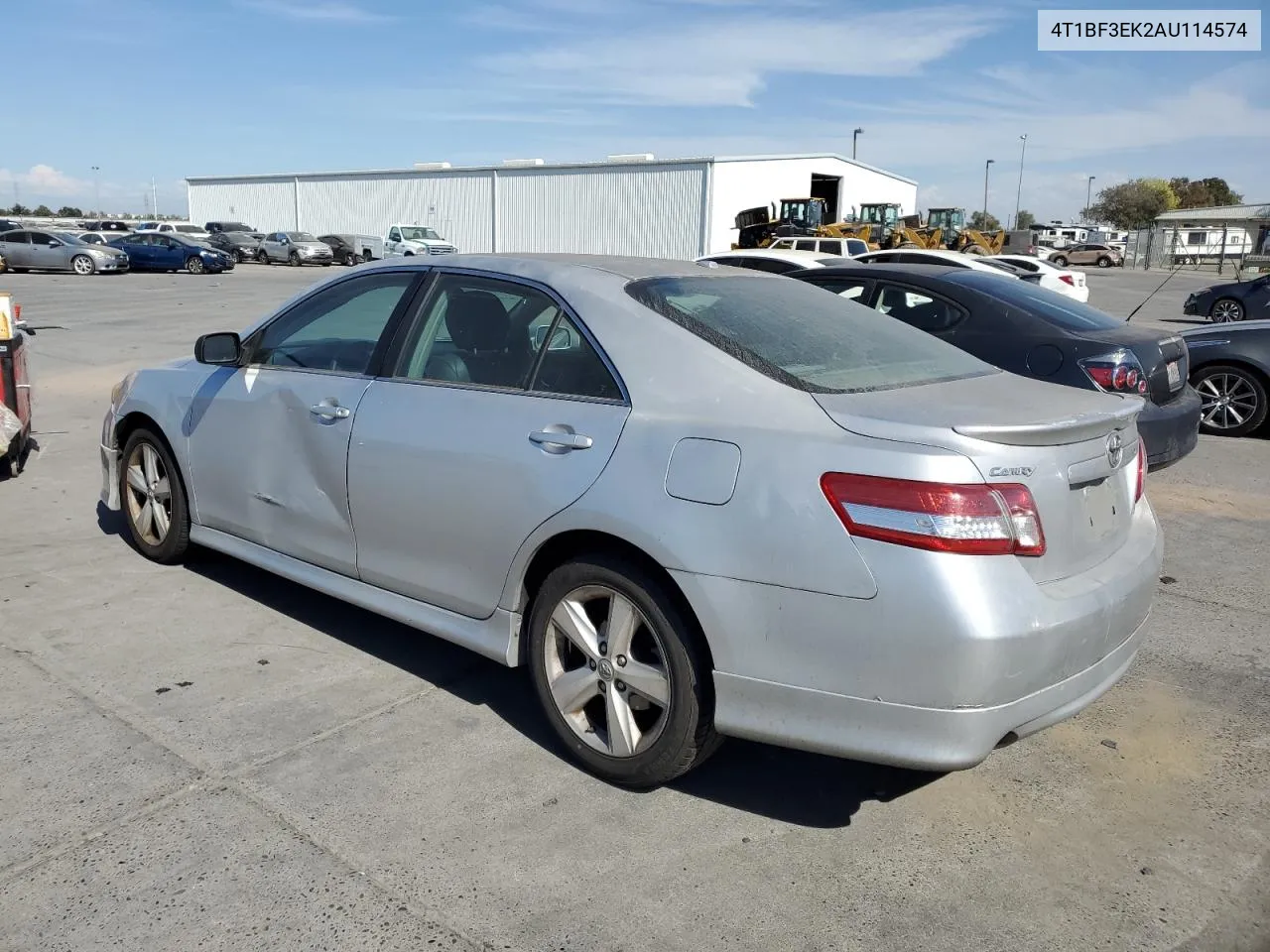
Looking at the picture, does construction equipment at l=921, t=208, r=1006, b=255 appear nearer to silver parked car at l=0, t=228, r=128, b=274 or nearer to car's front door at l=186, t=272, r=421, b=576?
silver parked car at l=0, t=228, r=128, b=274

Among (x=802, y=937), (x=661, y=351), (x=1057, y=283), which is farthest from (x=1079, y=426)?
(x=1057, y=283)

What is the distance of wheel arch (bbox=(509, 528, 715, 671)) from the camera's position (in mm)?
2988

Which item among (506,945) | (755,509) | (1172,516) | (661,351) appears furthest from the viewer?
(1172,516)

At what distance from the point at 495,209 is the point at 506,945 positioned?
47.4m

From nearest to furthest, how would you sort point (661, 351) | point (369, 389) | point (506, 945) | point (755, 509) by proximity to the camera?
point (506, 945) → point (755, 509) → point (661, 351) → point (369, 389)

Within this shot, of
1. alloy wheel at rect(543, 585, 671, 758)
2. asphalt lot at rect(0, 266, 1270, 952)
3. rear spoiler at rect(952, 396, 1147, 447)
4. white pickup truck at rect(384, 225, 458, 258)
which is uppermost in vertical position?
white pickup truck at rect(384, 225, 458, 258)

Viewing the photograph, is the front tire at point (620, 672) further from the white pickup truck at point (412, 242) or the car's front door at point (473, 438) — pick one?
the white pickup truck at point (412, 242)

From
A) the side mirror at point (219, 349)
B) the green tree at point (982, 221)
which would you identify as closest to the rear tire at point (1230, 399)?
the side mirror at point (219, 349)

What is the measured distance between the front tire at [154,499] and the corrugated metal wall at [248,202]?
55547mm

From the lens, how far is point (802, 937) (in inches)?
102

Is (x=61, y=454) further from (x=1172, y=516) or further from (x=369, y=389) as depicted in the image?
(x=1172, y=516)

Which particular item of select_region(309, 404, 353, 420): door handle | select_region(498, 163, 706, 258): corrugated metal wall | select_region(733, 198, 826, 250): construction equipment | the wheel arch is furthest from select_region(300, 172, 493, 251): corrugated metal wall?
the wheel arch

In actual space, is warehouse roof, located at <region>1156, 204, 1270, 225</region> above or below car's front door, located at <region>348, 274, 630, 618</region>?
above

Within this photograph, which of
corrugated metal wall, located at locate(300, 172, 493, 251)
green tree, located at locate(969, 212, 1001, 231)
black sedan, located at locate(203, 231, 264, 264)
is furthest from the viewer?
green tree, located at locate(969, 212, 1001, 231)
